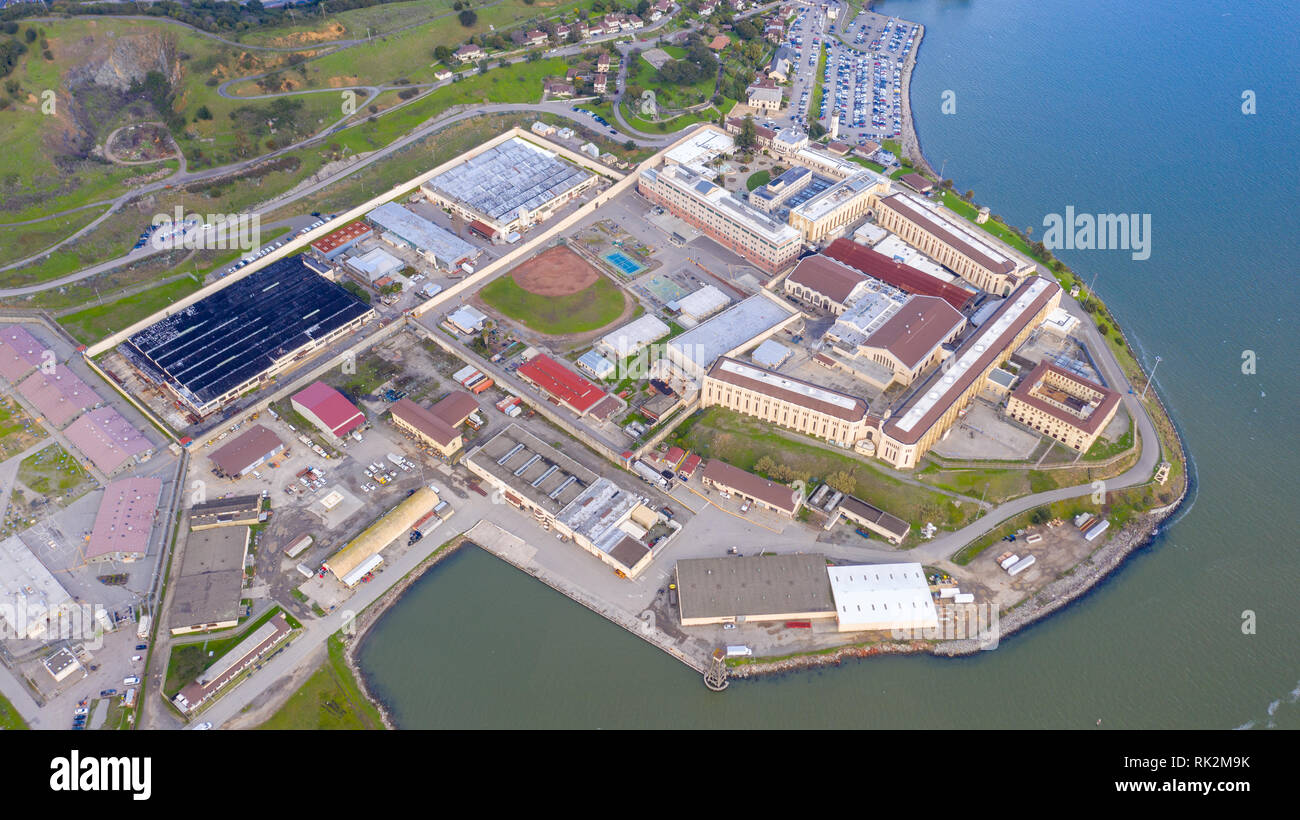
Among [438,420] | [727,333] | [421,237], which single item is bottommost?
[438,420]

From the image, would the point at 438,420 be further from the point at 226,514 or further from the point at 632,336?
the point at 632,336

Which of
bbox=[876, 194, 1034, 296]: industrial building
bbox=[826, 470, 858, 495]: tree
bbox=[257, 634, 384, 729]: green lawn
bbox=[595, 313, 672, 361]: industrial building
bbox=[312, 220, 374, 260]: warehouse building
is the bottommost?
bbox=[257, 634, 384, 729]: green lawn

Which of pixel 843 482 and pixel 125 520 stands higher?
pixel 843 482

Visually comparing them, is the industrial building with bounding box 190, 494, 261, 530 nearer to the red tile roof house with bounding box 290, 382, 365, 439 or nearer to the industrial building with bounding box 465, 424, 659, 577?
the red tile roof house with bounding box 290, 382, 365, 439

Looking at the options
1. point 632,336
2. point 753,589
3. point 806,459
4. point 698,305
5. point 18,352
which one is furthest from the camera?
point 698,305

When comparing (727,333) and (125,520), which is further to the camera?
(727,333)

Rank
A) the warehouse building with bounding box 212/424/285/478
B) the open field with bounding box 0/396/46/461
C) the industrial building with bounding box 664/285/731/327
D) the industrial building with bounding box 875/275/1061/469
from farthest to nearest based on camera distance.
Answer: the industrial building with bounding box 664/285/731/327 → the open field with bounding box 0/396/46/461 → the industrial building with bounding box 875/275/1061/469 → the warehouse building with bounding box 212/424/285/478

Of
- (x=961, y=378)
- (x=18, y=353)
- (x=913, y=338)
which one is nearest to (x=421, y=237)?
(x=18, y=353)

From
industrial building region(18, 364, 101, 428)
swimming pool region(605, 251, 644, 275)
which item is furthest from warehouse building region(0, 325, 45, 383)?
swimming pool region(605, 251, 644, 275)

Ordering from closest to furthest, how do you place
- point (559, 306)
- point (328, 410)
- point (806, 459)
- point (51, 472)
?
point (51, 472) < point (806, 459) < point (328, 410) < point (559, 306)
